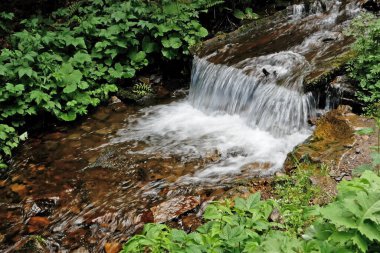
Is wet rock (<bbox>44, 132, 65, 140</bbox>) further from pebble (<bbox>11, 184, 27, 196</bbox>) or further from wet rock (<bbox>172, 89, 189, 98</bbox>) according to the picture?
wet rock (<bbox>172, 89, 189, 98</bbox>)

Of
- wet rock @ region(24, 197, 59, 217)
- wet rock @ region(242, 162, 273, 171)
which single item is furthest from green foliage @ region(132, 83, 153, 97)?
wet rock @ region(242, 162, 273, 171)

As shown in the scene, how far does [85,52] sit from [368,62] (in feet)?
19.1

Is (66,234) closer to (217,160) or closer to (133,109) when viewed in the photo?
(217,160)

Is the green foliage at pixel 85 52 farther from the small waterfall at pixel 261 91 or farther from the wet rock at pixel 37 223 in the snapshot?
the wet rock at pixel 37 223

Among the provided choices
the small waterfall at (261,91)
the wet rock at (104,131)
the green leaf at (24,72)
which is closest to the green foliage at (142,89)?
the small waterfall at (261,91)

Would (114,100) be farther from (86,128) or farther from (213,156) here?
(213,156)

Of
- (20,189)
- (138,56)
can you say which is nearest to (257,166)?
(20,189)

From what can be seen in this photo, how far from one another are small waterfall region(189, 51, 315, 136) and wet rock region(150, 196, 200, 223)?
2.14 m

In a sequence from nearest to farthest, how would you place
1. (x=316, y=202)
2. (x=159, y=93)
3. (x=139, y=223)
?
(x=316, y=202), (x=139, y=223), (x=159, y=93)

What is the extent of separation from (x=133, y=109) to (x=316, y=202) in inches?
203

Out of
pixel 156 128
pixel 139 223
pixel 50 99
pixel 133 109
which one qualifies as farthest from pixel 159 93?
pixel 139 223

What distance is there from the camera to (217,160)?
5777 millimetres

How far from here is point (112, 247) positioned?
171 inches

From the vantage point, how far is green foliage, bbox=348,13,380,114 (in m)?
5.05
